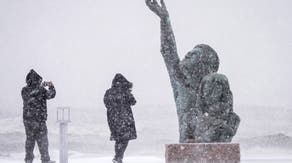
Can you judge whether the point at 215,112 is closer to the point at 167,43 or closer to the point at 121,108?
the point at 167,43

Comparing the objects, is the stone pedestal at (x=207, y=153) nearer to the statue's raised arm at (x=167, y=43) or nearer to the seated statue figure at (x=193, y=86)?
the seated statue figure at (x=193, y=86)

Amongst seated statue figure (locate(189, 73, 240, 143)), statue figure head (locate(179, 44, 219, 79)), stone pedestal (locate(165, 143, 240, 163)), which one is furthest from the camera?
statue figure head (locate(179, 44, 219, 79))

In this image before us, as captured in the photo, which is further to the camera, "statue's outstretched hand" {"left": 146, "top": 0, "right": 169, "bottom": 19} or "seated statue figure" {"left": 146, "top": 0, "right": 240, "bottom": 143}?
"statue's outstretched hand" {"left": 146, "top": 0, "right": 169, "bottom": 19}

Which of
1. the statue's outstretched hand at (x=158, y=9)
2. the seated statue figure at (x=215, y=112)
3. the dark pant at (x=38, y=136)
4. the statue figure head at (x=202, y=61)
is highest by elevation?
the statue's outstretched hand at (x=158, y=9)

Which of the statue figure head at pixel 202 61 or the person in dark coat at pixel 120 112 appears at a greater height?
the statue figure head at pixel 202 61

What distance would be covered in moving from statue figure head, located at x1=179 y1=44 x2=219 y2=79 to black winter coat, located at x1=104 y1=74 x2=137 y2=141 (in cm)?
364

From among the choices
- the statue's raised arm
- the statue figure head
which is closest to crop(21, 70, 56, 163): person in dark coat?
the statue's raised arm

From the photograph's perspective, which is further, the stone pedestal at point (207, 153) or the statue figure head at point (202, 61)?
the statue figure head at point (202, 61)

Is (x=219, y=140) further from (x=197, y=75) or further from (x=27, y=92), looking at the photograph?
(x=27, y=92)

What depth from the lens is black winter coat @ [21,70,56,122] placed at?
1008 cm

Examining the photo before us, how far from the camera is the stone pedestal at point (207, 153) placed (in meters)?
6.22

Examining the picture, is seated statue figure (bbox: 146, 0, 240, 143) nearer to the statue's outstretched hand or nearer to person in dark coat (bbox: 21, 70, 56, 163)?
the statue's outstretched hand

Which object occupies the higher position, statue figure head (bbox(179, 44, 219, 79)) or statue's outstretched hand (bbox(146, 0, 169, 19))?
statue's outstretched hand (bbox(146, 0, 169, 19))

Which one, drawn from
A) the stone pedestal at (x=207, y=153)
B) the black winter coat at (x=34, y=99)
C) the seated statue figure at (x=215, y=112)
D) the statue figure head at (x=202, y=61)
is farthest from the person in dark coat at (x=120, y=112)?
the stone pedestal at (x=207, y=153)
